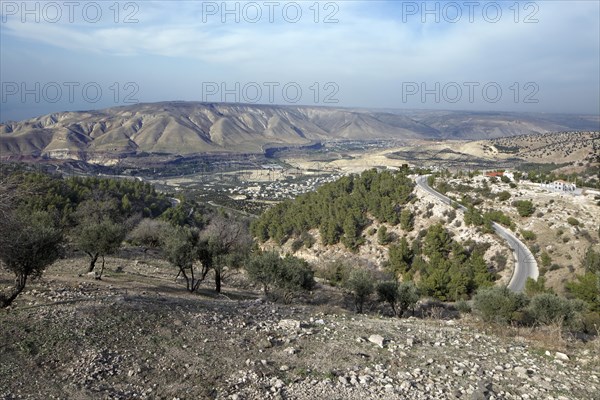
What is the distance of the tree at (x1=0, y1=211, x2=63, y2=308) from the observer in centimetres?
1186

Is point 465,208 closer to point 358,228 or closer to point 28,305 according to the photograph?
point 358,228

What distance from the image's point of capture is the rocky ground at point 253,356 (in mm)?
8609

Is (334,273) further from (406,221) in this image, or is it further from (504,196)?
(504,196)

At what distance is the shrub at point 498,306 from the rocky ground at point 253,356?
3.46ft

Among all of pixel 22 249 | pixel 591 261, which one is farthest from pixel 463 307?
pixel 22 249

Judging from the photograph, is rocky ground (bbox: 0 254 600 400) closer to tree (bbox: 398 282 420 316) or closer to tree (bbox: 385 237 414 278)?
tree (bbox: 398 282 420 316)

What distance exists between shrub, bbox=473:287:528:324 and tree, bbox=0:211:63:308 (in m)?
15.4

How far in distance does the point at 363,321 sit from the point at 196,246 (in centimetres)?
1040

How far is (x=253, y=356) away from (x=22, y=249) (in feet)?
26.0

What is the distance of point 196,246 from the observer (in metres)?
21.4

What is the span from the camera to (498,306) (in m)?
15.2

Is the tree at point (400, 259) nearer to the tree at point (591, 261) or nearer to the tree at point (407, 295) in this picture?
the tree at point (591, 261)

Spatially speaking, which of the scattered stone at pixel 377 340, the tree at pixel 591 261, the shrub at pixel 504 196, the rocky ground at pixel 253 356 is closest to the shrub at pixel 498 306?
the rocky ground at pixel 253 356

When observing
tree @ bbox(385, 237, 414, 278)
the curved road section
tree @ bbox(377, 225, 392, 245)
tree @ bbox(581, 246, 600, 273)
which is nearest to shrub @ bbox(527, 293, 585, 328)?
the curved road section
